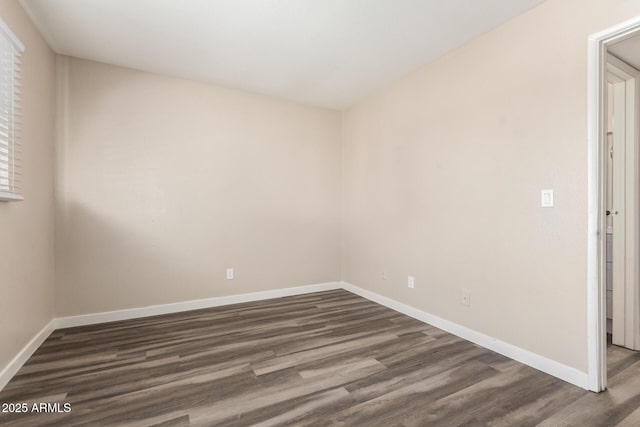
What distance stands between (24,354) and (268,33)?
290cm

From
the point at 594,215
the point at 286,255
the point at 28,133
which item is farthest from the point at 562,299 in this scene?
the point at 28,133

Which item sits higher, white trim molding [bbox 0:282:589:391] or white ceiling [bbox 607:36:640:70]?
white ceiling [bbox 607:36:640:70]

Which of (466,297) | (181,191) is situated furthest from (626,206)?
(181,191)

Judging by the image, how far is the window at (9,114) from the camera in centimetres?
179

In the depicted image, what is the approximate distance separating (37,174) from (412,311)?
343 centimetres

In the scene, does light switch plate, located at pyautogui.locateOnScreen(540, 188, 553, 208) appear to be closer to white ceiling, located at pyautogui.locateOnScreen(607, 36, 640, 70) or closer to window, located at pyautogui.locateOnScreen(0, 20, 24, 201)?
white ceiling, located at pyautogui.locateOnScreen(607, 36, 640, 70)

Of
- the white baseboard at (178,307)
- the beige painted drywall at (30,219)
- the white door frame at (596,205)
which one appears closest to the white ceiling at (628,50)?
the white door frame at (596,205)

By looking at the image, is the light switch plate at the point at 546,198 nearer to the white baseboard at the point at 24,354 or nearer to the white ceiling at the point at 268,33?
the white ceiling at the point at 268,33

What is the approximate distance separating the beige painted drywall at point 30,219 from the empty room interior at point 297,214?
0.03 m

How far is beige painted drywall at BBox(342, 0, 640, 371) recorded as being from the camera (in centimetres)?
188

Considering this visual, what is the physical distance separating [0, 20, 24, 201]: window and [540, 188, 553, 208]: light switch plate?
10.6ft

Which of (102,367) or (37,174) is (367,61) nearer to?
(37,174)

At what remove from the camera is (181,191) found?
326 cm

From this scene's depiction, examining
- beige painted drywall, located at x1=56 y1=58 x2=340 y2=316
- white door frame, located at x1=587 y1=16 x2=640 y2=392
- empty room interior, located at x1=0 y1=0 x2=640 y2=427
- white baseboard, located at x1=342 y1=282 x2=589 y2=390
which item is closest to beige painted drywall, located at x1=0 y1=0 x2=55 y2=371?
empty room interior, located at x1=0 y1=0 x2=640 y2=427
